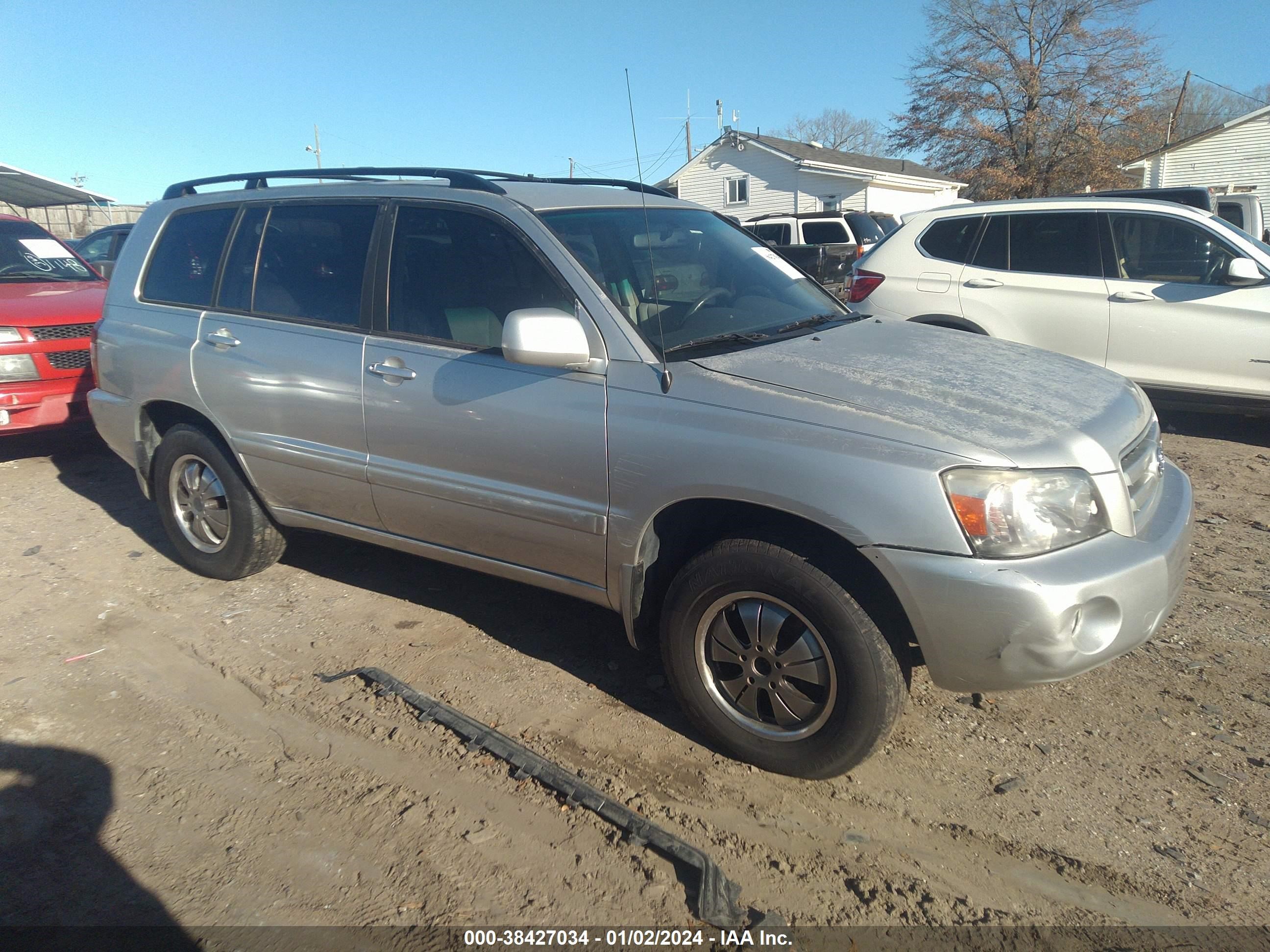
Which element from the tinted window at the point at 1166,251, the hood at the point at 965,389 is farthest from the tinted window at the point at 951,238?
the hood at the point at 965,389

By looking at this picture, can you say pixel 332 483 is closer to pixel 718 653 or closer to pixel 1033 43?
pixel 718 653

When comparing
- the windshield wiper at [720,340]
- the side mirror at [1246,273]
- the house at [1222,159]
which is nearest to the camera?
the windshield wiper at [720,340]

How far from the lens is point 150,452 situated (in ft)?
15.4

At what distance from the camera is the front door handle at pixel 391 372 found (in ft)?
11.5

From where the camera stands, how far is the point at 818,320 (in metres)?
3.71

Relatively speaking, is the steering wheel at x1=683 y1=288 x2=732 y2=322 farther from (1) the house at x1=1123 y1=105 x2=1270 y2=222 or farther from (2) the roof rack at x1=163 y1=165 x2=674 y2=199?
(1) the house at x1=1123 y1=105 x2=1270 y2=222

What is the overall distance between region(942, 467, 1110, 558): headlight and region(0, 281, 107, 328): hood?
6.04 meters

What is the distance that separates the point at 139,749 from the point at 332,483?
1266 millimetres

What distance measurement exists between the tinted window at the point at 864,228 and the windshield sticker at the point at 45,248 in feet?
45.3

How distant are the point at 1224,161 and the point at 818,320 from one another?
35.0 metres

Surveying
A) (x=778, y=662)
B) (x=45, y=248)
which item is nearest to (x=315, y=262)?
A: (x=778, y=662)

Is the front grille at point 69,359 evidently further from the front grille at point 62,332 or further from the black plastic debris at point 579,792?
the black plastic debris at point 579,792

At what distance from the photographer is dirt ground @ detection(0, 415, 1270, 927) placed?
7.91ft

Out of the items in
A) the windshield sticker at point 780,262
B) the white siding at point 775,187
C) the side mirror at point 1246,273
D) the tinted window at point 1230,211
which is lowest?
the side mirror at point 1246,273
